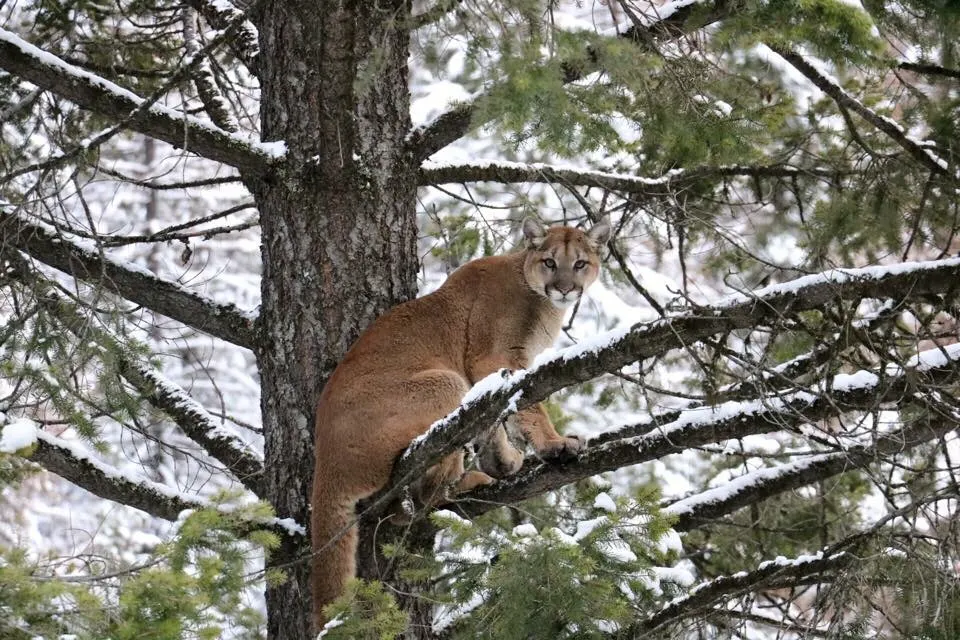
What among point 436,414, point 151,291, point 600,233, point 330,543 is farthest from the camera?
point 600,233

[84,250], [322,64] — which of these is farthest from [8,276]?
[322,64]

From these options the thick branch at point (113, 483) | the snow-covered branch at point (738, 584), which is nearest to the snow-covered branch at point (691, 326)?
the snow-covered branch at point (738, 584)

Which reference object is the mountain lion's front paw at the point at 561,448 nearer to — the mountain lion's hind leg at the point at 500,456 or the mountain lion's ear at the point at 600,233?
the mountain lion's hind leg at the point at 500,456

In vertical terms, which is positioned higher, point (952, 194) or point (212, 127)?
point (212, 127)

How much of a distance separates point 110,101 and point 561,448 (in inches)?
113

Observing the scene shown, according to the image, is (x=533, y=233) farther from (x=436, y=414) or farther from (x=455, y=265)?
(x=436, y=414)

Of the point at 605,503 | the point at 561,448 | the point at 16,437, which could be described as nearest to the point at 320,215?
the point at 561,448

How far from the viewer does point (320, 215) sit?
583 cm

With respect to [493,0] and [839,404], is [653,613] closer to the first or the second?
[839,404]

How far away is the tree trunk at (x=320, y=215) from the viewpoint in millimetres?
5801

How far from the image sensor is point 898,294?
13.6 feet

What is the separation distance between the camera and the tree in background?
423 cm

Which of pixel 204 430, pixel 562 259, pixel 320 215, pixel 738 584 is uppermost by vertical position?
pixel 562 259

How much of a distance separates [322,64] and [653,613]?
10.8 feet
